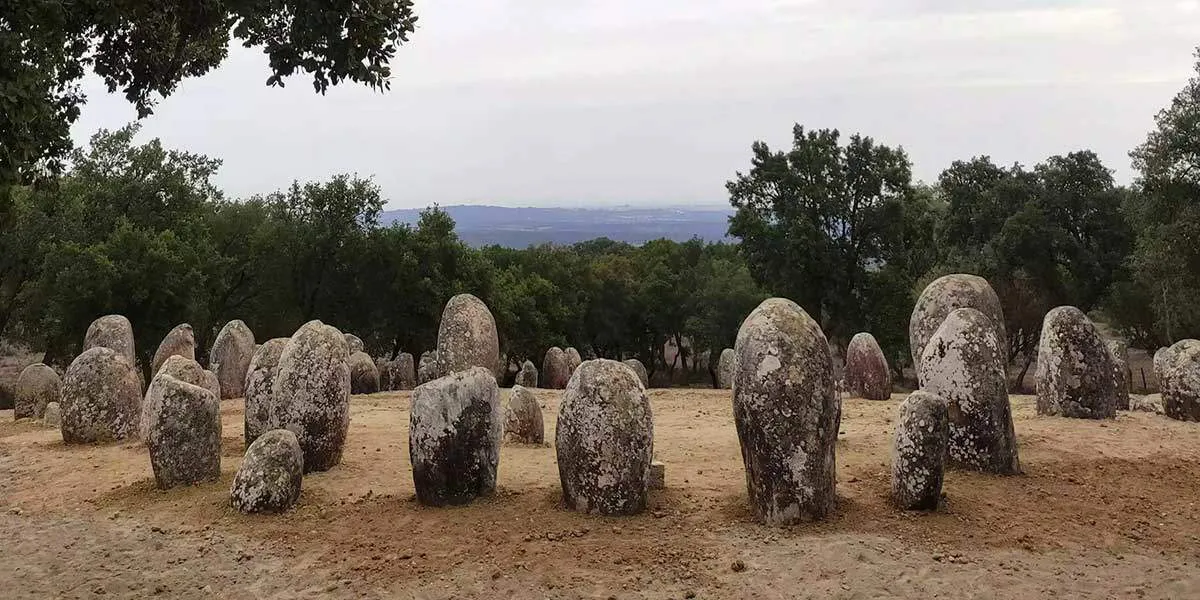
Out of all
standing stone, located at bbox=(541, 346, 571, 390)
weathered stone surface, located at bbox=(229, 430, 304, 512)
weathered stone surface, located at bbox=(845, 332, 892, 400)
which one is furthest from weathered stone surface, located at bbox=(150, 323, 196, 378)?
weathered stone surface, located at bbox=(845, 332, 892, 400)

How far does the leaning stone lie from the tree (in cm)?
965

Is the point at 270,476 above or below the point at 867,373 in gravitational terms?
below

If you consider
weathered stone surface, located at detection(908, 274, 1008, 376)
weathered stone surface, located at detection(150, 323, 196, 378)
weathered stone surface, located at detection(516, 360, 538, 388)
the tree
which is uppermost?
the tree

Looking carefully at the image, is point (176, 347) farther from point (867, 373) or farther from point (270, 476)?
point (867, 373)

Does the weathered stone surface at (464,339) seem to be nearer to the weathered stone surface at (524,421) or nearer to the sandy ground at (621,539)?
the weathered stone surface at (524,421)

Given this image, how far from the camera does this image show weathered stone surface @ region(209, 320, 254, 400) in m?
20.0

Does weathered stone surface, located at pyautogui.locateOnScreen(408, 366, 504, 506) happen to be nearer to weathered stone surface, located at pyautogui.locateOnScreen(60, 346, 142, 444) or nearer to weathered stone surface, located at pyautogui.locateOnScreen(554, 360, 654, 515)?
weathered stone surface, located at pyautogui.locateOnScreen(554, 360, 654, 515)

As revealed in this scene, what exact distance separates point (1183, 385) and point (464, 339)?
13.0 metres

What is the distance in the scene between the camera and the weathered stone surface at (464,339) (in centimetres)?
1695

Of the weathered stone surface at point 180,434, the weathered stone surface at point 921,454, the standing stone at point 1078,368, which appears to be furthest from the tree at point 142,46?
the standing stone at point 1078,368

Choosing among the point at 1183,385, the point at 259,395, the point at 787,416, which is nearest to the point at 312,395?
the point at 259,395

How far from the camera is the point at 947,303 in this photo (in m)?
13.8

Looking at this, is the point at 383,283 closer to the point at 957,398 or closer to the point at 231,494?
the point at 231,494

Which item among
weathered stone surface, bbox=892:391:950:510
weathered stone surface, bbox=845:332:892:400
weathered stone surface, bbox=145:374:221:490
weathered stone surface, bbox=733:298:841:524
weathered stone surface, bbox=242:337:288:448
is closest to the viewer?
weathered stone surface, bbox=733:298:841:524
